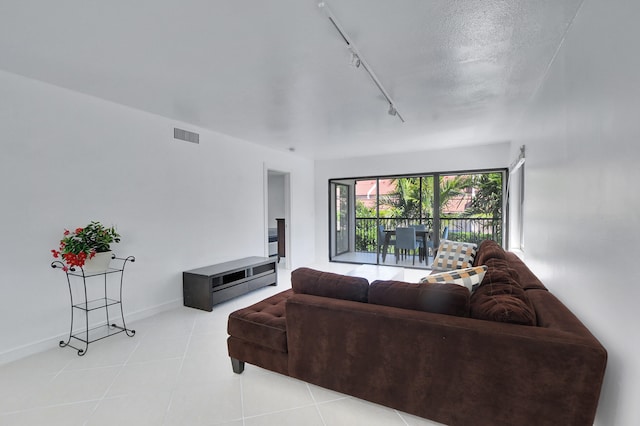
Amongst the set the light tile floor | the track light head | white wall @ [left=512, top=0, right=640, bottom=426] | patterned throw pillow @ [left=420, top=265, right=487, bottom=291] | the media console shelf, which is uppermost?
the track light head

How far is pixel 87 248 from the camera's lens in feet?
8.59

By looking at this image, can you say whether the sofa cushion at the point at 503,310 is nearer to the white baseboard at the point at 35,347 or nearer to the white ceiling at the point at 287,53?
the white ceiling at the point at 287,53

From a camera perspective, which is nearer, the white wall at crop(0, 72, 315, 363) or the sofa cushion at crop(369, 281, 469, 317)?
the sofa cushion at crop(369, 281, 469, 317)

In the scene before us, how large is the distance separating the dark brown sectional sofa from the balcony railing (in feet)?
12.7

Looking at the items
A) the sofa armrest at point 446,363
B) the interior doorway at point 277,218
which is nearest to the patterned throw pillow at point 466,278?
the sofa armrest at point 446,363

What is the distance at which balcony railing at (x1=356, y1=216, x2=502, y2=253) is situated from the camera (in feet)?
18.8

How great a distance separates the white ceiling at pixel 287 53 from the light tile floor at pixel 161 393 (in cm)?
239

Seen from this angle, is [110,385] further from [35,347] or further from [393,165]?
Result: [393,165]

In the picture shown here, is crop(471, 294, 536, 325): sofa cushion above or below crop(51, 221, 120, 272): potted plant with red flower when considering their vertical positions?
below

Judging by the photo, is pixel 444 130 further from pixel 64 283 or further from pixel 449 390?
pixel 64 283

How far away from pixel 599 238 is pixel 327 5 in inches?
70.9

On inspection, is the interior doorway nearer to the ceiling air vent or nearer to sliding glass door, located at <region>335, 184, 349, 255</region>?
sliding glass door, located at <region>335, 184, 349, 255</region>

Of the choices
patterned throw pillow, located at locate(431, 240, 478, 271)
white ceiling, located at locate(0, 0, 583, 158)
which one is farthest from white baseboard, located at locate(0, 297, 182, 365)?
patterned throw pillow, located at locate(431, 240, 478, 271)

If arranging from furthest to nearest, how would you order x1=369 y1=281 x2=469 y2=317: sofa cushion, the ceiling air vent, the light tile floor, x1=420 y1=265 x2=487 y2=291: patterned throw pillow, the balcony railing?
the balcony railing
the ceiling air vent
x1=420 y1=265 x2=487 y2=291: patterned throw pillow
the light tile floor
x1=369 y1=281 x2=469 y2=317: sofa cushion
